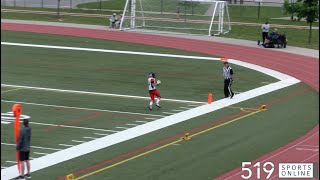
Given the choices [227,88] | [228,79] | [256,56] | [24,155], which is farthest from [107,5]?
[24,155]

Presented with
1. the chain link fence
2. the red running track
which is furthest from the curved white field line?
the chain link fence

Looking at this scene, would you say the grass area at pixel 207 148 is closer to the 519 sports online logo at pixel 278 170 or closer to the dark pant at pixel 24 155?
the 519 sports online logo at pixel 278 170

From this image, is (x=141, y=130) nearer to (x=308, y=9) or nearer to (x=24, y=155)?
(x=24, y=155)

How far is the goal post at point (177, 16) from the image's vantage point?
58594 millimetres

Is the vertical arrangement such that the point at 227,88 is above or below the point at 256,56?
above

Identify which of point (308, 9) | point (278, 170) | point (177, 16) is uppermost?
point (308, 9)

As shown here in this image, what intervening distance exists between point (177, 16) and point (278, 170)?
1711 inches

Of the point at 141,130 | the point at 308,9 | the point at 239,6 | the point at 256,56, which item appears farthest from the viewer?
the point at 239,6

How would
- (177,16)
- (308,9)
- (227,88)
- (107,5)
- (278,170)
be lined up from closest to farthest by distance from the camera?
1. (278,170)
2. (227,88)
3. (308,9)
4. (177,16)
5. (107,5)

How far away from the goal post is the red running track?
3.18 meters

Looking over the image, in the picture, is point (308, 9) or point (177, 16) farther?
point (177, 16)

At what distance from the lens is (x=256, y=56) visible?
151 feet

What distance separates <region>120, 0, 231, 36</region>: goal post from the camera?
2307 inches

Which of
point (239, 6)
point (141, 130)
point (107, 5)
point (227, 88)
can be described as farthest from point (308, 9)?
point (107, 5)
